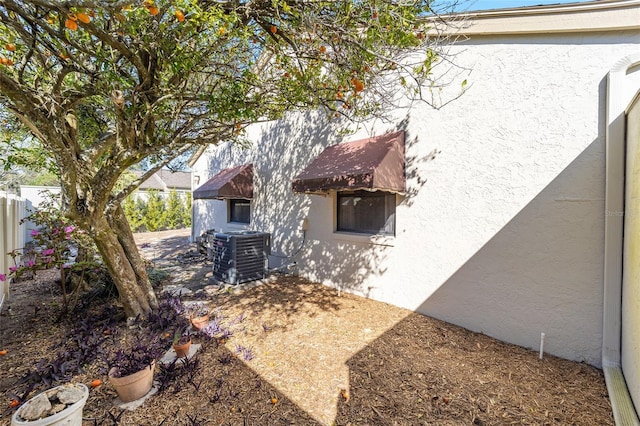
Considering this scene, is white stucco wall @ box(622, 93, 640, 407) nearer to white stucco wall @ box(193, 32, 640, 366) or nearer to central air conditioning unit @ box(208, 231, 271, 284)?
white stucco wall @ box(193, 32, 640, 366)

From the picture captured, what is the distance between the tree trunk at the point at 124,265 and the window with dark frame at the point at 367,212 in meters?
4.76

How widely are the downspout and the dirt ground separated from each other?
0.56 metres

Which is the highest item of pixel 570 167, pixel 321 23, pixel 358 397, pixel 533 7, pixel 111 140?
pixel 533 7

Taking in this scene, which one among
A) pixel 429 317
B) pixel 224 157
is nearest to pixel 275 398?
pixel 429 317

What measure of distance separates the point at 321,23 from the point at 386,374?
4989 millimetres

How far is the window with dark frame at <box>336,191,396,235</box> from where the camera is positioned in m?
6.48

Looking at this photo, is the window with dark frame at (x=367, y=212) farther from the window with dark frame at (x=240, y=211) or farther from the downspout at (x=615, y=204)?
the window with dark frame at (x=240, y=211)

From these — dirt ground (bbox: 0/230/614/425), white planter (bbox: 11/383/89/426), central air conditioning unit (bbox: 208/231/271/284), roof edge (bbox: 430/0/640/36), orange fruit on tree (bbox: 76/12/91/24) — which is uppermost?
roof edge (bbox: 430/0/640/36)

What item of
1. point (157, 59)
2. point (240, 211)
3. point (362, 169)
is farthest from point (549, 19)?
point (240, 211)

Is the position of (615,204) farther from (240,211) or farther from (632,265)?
(240,211)

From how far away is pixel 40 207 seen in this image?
21.9ft

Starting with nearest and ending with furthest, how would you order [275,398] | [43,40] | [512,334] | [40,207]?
[275,398], [43,40], [512,334], [40,207]

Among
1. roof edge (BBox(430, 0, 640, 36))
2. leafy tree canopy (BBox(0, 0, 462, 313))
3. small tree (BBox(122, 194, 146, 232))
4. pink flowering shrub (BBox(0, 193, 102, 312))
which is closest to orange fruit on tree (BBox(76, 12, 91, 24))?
leafy tree canopy (BBox(0, 0, 462, 313))

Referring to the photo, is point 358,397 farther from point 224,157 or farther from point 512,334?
point 224,157
